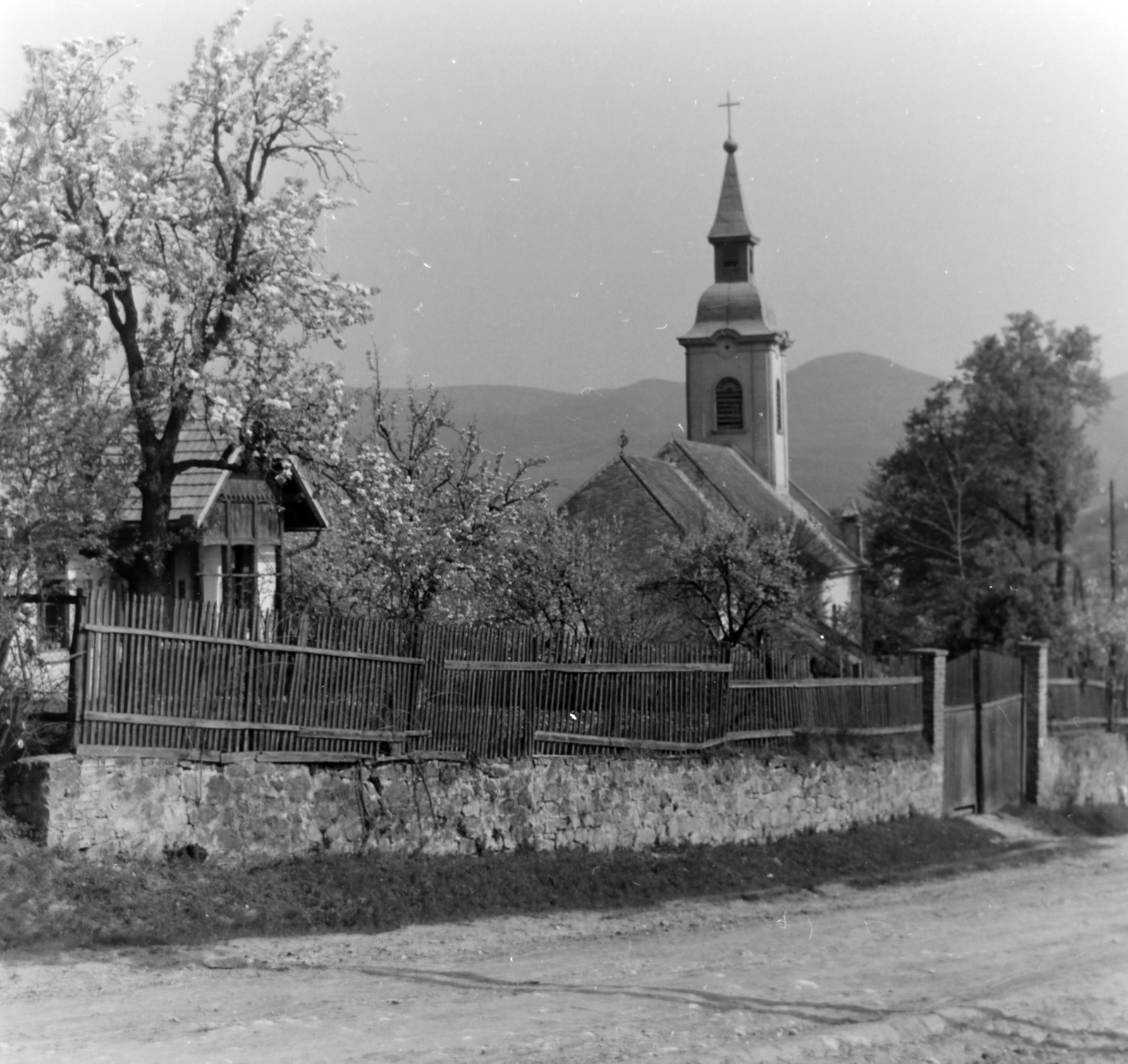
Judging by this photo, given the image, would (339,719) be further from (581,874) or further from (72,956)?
(72,956)

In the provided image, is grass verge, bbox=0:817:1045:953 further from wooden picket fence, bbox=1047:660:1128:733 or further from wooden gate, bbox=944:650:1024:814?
wooden picket fence, bbox=1047:660:1128:733

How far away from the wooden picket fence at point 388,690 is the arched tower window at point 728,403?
31.5 m

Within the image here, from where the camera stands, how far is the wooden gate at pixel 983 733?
2255 centimetres

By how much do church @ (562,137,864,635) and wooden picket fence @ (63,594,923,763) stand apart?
8230mm

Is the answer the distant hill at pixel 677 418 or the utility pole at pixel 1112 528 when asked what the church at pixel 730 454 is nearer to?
the distant hill at pixel 677 418

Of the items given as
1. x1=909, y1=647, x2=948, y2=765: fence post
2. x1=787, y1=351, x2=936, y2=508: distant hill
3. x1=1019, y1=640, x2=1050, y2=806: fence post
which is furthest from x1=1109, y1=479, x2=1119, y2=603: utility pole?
x1=1019, y1=640, x2=1050, y2=806: fence post

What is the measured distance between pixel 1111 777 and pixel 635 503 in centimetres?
1311

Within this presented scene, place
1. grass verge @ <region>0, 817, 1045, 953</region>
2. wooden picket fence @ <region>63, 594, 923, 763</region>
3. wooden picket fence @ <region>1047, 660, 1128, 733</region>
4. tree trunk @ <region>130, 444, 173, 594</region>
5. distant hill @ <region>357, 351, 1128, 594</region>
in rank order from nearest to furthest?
distant hill @ <region>357, 351, 1128, 594</region>
grass verge @ <region>0, 817, 1045, 953</region>
wooden picket fence @ <region>63, 594, 923, 763</region>
tree trunk @ <region>130, 444, 173, 594</region>
wooden picket fence @ <region>1047, 660, 1128, 733</region>

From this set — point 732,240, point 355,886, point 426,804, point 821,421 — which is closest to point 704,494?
point 732,240

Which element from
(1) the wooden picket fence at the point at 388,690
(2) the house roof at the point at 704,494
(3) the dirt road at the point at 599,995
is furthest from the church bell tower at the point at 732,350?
(3) the dirt road at the point at 599,995

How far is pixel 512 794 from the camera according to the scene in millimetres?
14109

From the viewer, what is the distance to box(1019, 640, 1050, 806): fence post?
25.2 metres

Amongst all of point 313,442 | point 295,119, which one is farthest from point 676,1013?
point 295,119

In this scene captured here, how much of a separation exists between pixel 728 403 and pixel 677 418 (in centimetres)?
1839
